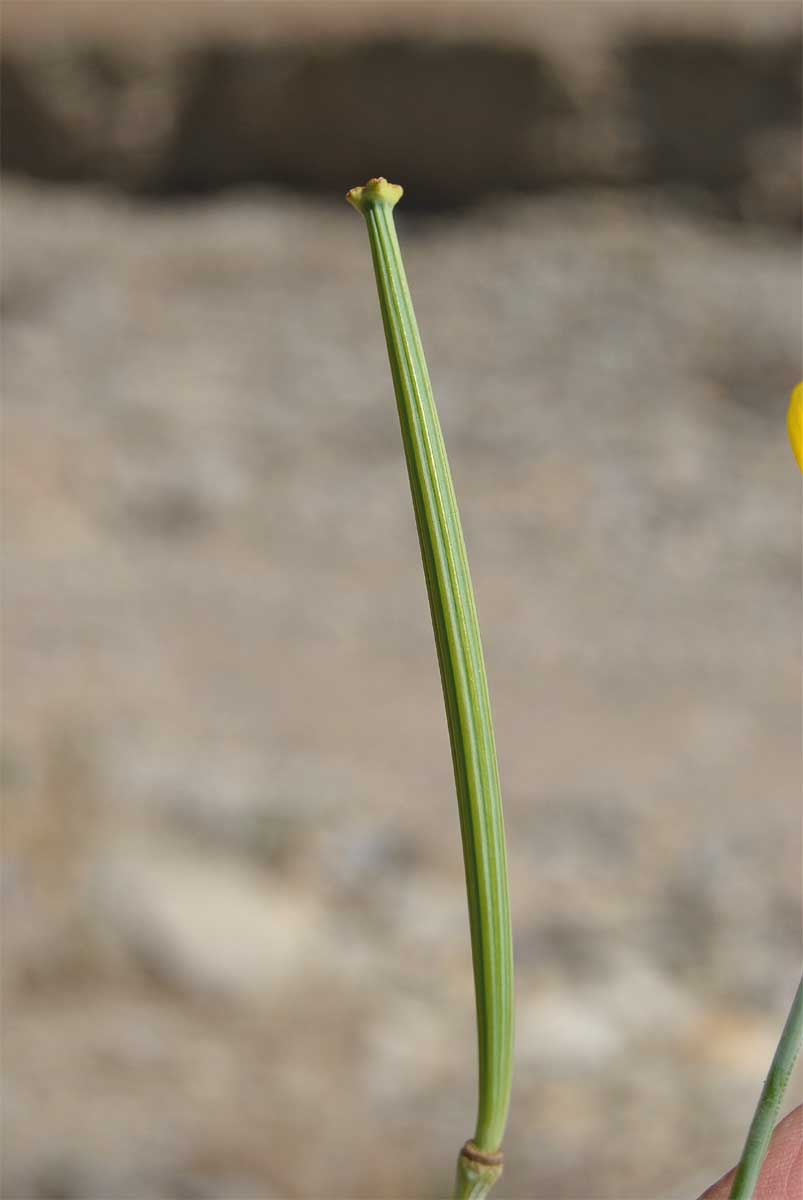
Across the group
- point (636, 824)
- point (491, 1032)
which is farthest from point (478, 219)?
point (491, 1032)

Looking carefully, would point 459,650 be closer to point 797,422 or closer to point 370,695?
point 797,422

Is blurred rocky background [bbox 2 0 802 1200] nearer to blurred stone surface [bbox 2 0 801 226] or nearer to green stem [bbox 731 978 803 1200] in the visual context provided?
blurred stone surface [bbox 2 0 801 226]

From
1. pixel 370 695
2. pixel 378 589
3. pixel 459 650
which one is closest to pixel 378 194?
pixel 459 650

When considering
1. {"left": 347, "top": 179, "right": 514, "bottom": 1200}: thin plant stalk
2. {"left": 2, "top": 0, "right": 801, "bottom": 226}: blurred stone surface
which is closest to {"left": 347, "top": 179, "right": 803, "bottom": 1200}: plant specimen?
{"left": 347, "top": 179, "right": 514, "bottom": 1200}: thin plant stalk

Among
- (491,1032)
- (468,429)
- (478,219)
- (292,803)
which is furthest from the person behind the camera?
(478,219)

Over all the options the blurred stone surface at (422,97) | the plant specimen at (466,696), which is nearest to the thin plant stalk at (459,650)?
the plant specimen at (466,696)

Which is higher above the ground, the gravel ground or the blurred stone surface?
the blurred stone surface

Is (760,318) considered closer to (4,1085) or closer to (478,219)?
(478,219)
